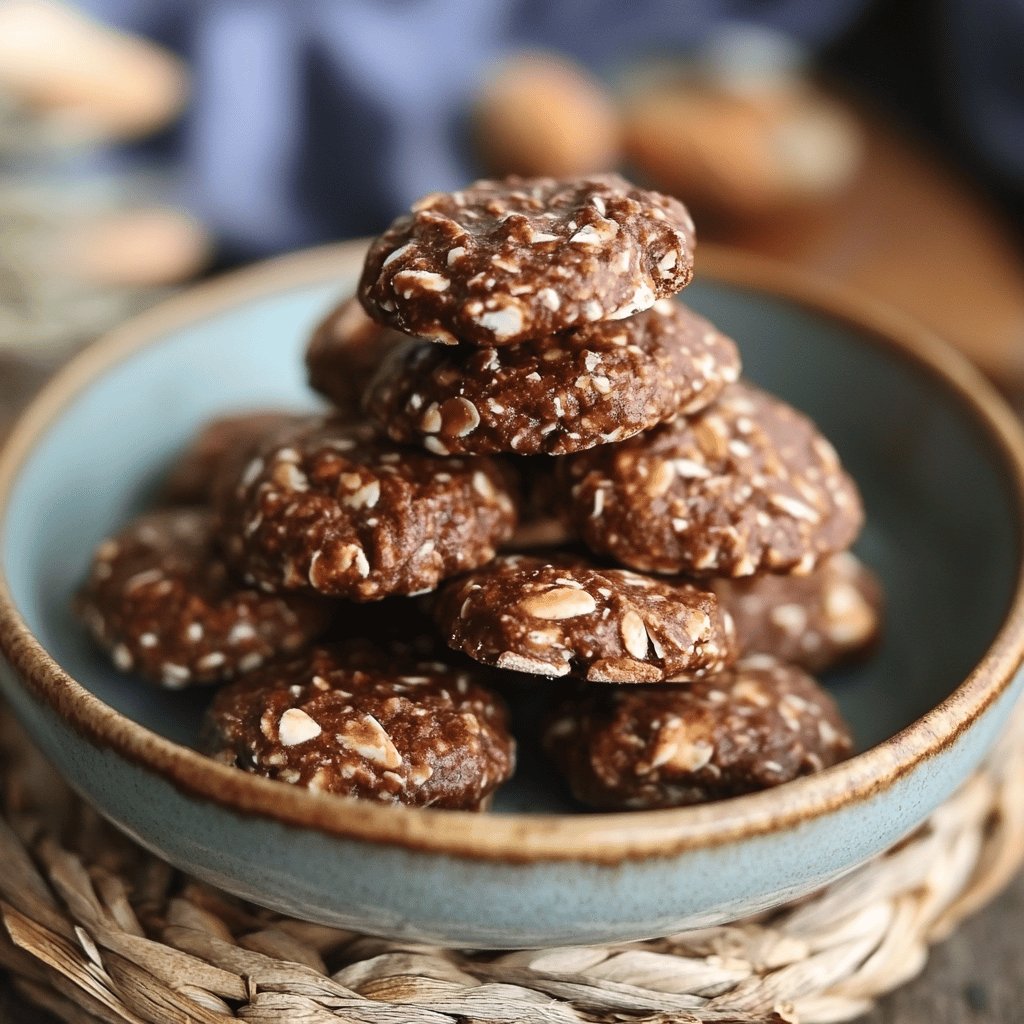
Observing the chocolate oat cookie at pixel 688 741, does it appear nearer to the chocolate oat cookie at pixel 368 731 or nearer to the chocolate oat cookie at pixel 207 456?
the chocolate oat cookie at pixel 368 731

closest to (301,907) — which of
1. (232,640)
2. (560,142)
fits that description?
(232,640)

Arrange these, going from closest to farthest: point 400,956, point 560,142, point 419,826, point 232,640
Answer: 1. point 419,826
2. point 400,956
3. point 232,640
4. point 560,142

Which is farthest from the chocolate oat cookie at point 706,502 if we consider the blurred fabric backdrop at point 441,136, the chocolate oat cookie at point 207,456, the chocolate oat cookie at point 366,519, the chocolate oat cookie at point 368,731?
the blurred fabric backdrop at point 441,136

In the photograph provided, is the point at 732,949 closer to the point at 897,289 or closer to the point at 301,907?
the point at 301,907

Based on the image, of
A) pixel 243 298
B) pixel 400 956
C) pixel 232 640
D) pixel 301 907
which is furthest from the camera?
pixel 243 298

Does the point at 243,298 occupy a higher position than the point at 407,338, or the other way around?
the point at 407,338

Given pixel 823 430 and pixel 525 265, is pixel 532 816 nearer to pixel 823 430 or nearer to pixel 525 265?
pixel 525 265
